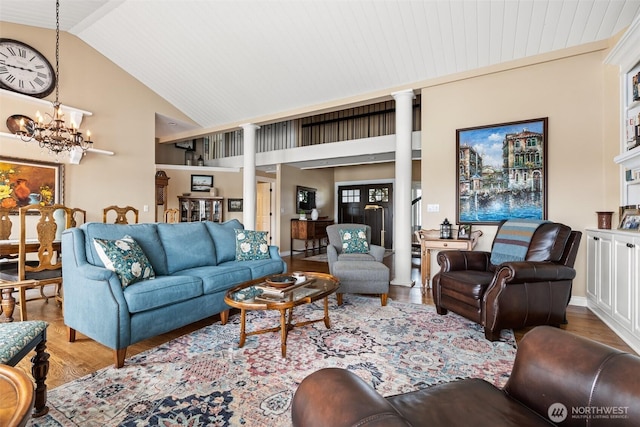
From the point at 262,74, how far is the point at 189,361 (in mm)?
4384

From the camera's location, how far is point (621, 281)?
2613 millimetres

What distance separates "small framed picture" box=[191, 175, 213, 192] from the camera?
7.53 m

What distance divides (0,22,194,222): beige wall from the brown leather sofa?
5.84m

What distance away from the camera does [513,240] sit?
10.1 feet

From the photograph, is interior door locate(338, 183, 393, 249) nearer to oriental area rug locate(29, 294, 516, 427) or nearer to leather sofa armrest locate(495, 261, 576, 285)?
leather sofa armrest locate(495, 261, 576, 285)

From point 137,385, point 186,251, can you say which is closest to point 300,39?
point 186,251

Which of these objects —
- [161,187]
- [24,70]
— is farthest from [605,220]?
[24,70]

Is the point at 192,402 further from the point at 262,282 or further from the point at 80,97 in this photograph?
the point at 80,97

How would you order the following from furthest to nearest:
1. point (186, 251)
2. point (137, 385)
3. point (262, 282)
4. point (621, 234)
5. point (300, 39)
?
point (300, 39)
point (186, 251)
point (262, 282)
point (621, 234)
point (137, 385)

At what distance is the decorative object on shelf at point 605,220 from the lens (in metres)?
3.14

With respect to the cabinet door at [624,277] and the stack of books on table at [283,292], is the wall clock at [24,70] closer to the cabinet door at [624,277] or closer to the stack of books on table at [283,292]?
the stack of books on table at [283,292]

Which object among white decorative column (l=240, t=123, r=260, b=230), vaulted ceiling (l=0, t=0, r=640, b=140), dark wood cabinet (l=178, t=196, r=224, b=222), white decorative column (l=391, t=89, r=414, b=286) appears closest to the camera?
vaulted ceiling (l=0, t=0, r=640, b=140)

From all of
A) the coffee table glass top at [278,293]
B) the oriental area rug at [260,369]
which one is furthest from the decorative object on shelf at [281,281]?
the oriental area rug at [260,369]

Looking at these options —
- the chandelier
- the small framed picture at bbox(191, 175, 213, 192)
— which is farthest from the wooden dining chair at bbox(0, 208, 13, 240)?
the small framed picture at bbox(191, 175, 213, 192)
